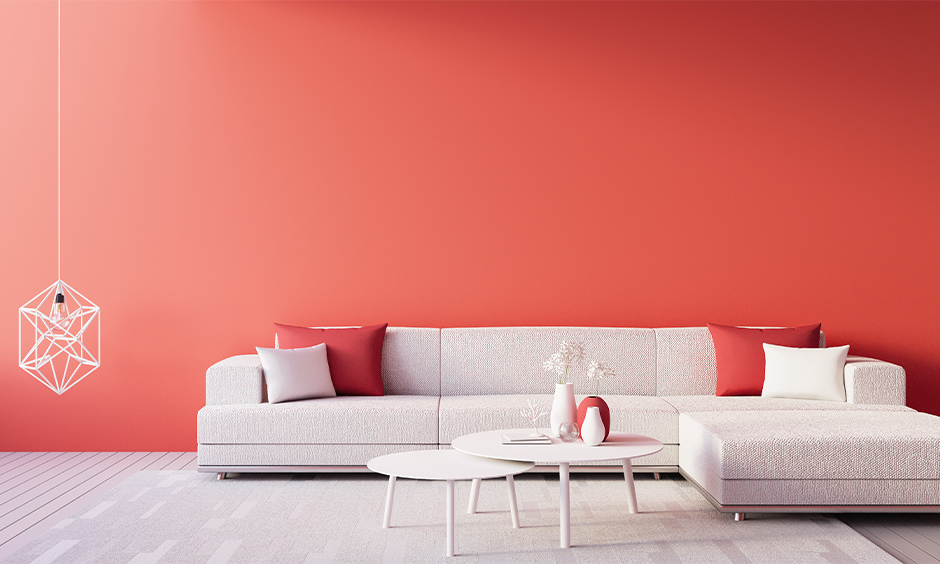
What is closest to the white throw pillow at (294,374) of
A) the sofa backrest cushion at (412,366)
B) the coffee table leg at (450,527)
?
the sofa backrest cushion at (412,366)

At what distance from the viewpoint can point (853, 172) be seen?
502cm

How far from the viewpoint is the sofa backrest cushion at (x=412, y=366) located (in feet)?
15.3

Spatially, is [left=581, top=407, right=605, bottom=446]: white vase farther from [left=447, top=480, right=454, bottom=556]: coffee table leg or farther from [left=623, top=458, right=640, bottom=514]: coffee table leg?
[left=447, top=480, right=454, bottom=556]: coffee table leg

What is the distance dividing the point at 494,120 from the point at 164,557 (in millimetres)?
3255

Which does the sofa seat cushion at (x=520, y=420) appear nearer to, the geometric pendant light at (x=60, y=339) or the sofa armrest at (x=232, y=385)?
the sofa armrest at (x=232, y=385)

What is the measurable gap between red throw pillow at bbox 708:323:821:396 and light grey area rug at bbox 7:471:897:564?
79 centimetres

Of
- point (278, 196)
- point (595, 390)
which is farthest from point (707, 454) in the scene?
point (278, 196)

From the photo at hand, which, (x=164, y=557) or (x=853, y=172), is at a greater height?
(x=853, y=172)

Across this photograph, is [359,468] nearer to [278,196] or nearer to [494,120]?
[278,196]

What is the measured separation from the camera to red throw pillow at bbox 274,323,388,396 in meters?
4.47

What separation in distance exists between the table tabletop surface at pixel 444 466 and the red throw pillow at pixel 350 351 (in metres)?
1.15

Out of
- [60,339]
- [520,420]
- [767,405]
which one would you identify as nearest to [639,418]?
[520,420]

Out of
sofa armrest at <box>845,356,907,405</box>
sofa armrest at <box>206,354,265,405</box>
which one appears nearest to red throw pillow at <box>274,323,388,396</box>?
sofa armrest at <box>206,354,265,405</box>

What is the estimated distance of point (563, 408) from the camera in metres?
3.38
